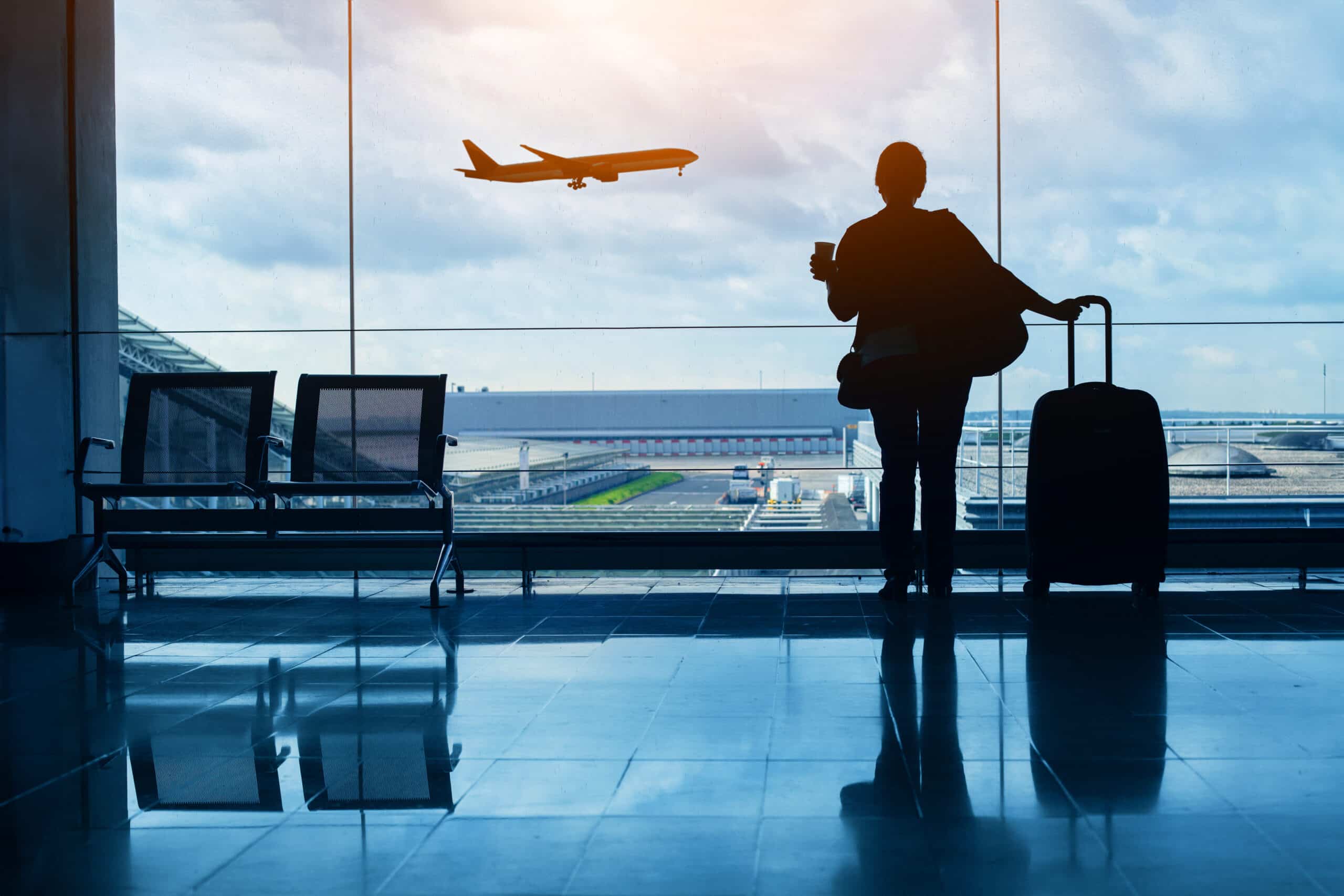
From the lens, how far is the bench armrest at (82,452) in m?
3.71

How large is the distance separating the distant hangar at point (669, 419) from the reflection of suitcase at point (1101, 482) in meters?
0.95

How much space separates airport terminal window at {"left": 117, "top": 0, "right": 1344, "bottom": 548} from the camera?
4.05 metres

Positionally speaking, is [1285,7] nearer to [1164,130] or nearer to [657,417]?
[1164,130]

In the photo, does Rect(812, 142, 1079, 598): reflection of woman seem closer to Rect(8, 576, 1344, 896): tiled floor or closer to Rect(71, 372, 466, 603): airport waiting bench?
Rect(8, 576, 1344, 896): tiled floor

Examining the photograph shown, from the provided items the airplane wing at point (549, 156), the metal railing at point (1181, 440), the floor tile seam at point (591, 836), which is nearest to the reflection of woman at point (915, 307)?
the metal railing at point (1181, 440)

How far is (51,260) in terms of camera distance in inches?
158

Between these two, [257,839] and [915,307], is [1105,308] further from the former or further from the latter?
[257,839]

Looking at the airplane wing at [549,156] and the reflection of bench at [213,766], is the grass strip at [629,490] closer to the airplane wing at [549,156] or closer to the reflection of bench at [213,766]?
the reflection of bench at [213,766]

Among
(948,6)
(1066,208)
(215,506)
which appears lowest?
(215,506)

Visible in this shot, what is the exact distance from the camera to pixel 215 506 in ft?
12.8

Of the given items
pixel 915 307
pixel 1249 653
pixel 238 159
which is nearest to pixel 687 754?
pixel 1249 653

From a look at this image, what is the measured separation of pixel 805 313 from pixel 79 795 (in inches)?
119

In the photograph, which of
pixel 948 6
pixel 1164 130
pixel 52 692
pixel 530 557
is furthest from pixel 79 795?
pixel 1164 130

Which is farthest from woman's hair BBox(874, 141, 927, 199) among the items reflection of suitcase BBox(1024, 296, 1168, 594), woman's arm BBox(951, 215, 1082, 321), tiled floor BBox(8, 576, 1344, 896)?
tiled floor BBox(8, 576, 1344, 896)
